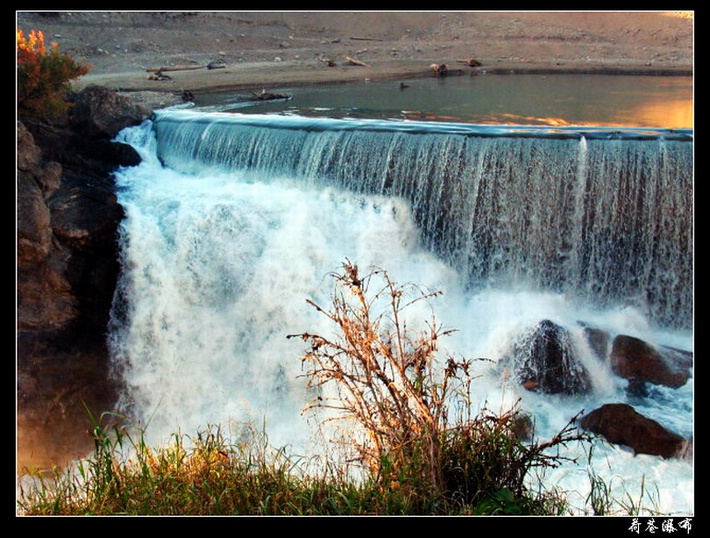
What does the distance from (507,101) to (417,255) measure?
5.57m

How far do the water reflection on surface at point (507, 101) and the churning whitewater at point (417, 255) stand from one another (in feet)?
7.61

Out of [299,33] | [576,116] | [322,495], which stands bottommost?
[322,495]

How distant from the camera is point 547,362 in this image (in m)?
6.10

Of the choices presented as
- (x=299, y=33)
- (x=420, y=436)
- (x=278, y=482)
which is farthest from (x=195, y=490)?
(x=299, y=33)

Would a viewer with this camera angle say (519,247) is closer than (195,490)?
No

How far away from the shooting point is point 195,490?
287 centimetres

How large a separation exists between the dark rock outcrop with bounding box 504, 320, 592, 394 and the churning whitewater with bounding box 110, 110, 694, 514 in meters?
0.11

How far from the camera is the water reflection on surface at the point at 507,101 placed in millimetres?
9805

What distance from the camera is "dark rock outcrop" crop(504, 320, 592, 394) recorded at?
6.00 meters

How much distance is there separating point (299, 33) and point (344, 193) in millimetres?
14252

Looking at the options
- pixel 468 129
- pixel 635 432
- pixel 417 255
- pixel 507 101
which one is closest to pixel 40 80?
pixel 417 255

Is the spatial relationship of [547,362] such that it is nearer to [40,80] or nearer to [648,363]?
[648,363]

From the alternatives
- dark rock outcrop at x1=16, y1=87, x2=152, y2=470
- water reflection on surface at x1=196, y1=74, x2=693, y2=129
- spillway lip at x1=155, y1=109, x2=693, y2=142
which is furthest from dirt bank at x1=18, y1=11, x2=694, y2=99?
dark rock outcrop at x1=16, y1=87, x2=152, y2=470

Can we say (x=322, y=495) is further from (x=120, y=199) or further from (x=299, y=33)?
(x=299, y=33)
